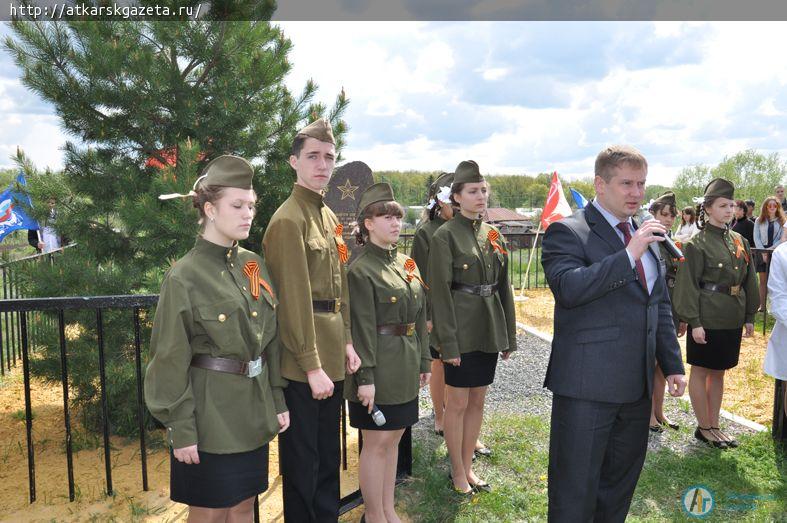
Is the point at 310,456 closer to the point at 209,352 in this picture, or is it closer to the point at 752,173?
the point at 209,352

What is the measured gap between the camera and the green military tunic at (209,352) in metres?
2.40

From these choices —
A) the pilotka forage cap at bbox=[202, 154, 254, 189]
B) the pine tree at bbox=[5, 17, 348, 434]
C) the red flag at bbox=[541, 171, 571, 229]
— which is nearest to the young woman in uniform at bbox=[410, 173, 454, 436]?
the pine tree at bbox=[5, 17, 348, 434]

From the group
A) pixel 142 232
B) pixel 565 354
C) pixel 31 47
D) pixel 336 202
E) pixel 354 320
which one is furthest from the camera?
pixel 336 202

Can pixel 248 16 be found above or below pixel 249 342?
above

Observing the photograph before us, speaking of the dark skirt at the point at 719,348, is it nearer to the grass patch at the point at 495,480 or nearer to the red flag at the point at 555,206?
the grass patch at the point at 495,480

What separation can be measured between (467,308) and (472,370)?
1.42ft

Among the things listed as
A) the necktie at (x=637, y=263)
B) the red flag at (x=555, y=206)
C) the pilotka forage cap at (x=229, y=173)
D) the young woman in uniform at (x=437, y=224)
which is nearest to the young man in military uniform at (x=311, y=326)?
the pilotka forage cap at (x=229, y=173)

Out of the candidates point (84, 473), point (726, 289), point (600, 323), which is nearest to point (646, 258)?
point (600, 323)

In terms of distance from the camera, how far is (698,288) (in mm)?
5180

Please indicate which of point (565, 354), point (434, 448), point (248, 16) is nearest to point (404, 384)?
point (565, 354)

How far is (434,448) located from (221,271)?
3153mm

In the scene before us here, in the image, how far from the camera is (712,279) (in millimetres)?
5219

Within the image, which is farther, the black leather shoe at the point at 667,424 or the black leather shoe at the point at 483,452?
the black leather shoe at the point at 667,424

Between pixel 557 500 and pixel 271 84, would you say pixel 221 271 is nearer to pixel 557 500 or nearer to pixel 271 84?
pixel 557 500
